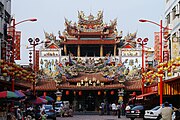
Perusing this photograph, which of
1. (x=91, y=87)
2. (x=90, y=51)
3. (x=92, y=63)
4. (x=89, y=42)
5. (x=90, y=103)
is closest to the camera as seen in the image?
(x=91, y=87)

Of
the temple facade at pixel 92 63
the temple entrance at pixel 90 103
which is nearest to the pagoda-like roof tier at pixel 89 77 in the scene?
the temple facade at pixel 92 63

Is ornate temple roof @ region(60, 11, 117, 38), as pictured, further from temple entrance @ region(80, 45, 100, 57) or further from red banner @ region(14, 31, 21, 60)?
red banner @ region(14, 31, 21, 60)

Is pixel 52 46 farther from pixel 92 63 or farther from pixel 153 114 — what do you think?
pixel 153 114

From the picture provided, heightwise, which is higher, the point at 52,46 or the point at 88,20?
the point at 88,20

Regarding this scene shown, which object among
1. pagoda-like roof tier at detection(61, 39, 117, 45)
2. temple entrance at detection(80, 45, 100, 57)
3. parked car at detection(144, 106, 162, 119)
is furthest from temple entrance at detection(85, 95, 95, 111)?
parked car at detection(144, 106, 162, 119)

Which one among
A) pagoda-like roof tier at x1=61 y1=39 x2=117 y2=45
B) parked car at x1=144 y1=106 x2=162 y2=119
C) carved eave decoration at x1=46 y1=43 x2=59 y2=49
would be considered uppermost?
pagoda-like roof tier at x1=61 y1=39 x2=117 y2=45

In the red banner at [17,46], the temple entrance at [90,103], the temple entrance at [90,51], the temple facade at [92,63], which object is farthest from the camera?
the temple entrance at [90,51]

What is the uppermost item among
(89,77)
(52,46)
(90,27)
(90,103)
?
(90,27)

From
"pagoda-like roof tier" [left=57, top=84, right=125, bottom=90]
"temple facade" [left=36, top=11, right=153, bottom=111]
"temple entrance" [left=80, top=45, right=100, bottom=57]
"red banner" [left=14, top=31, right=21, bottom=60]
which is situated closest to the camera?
"red banner" [left=14, top=31, right=21, bottom=60]

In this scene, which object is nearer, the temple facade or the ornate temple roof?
the temple facade

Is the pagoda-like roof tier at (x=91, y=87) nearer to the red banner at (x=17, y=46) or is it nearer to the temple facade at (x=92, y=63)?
the temple facade at (x=92, y=63)

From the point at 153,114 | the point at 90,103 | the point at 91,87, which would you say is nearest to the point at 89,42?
the point at 90,103

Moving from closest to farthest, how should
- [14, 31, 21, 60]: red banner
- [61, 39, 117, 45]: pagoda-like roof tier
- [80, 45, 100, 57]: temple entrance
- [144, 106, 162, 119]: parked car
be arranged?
[144, 106, 162, 119]: parked car
[14, 31, 21, 60]: red banner
[61, 39, 117, 45]: pagoda-like roof tier
[80, 45, 100, 57]: temple entrance

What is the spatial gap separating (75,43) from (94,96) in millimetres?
15948
